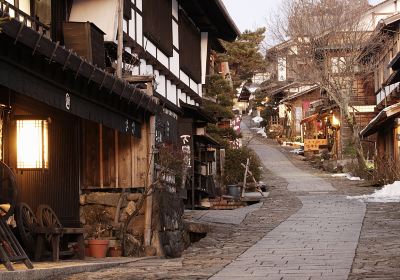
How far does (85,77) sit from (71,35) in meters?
3.24

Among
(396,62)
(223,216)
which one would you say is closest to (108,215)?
(223,216)

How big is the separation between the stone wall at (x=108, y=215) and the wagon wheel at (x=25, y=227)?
2.30 meters

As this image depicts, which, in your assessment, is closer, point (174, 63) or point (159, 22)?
point (159, 22)

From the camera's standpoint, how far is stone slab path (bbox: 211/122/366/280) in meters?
12.0

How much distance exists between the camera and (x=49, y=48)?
9750mm

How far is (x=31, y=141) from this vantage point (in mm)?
13742

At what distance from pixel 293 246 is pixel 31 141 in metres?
6.21

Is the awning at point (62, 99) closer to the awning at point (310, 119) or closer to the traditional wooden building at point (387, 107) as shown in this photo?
the traditional wooden building at point (387, 107)

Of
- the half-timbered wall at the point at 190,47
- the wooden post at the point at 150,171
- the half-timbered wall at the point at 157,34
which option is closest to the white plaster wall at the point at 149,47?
the half-timbered wall at the point at 157,34

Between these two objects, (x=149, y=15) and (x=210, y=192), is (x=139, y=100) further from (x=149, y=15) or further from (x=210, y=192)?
(x=210, y=192)

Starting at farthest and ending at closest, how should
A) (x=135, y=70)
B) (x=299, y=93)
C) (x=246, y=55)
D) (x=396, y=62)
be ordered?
1. (x=246, y=55)
2. (x=299, y=93)
3. (x=396, y=62)
4. (x=135, y=70)

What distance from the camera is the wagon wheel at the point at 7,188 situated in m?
12.2

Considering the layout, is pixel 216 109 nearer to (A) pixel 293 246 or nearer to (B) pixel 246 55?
(A) pixel 293 246

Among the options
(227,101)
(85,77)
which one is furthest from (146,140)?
(227,101)
